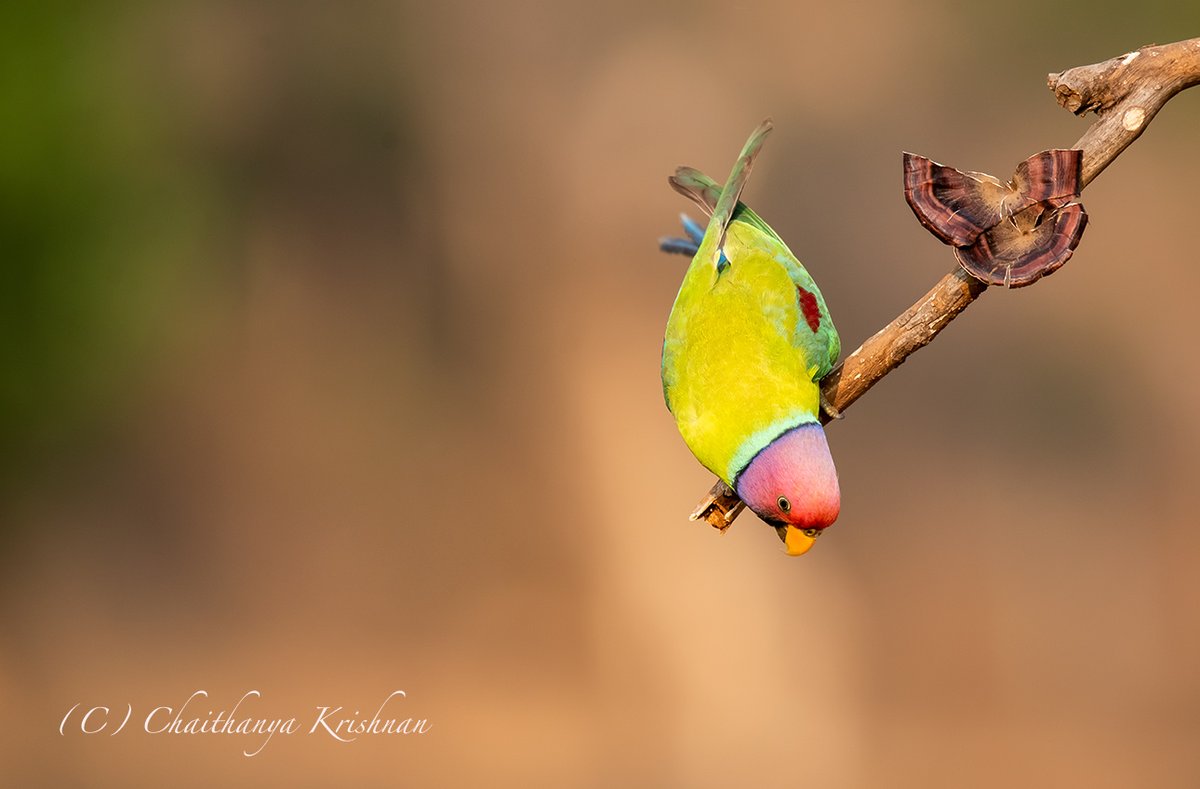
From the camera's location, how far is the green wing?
7.75ft

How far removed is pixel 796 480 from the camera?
2141mm

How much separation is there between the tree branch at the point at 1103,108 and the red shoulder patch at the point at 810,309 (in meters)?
0.39

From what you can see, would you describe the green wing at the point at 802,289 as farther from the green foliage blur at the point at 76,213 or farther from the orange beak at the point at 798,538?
the green foliage blur at the point at 76,213

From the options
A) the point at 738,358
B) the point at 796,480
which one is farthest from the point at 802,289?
the point at 796,480

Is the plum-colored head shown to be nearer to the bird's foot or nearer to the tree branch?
the bird's foot

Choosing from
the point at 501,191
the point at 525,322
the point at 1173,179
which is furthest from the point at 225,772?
the point at 1173,179

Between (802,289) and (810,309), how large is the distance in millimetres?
70

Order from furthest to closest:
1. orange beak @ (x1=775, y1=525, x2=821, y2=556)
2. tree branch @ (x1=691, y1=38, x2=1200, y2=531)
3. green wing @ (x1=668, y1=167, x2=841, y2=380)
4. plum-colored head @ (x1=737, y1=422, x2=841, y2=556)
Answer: green wing @ (x1=668, y1=167, x2=841, y2=380) < orange beak @ (x1=775, y1=525, x2=821, y2=556) < plum-colored head @ (x1=737, y1=422, x2=841, y2=556) < tree branch @ (x1=691, y1=38, x2=1200, y2=531)

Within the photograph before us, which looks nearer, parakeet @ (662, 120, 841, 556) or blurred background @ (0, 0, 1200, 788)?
parakeet @ (662, 120, 841, 556)

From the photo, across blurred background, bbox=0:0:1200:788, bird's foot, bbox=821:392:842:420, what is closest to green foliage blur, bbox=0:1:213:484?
blurred background, bbox=0:0:1200:788

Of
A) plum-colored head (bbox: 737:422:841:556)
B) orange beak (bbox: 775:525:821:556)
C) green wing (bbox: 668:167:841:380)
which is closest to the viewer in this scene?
plum-colored head (bbox: 737:422:841:556)

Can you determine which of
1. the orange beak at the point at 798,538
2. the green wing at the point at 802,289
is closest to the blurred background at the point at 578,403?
the green wing at the point at 802,289

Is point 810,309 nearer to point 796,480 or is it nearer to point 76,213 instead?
point 796,480

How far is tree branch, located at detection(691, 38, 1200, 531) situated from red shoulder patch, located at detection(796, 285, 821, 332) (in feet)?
1.28
